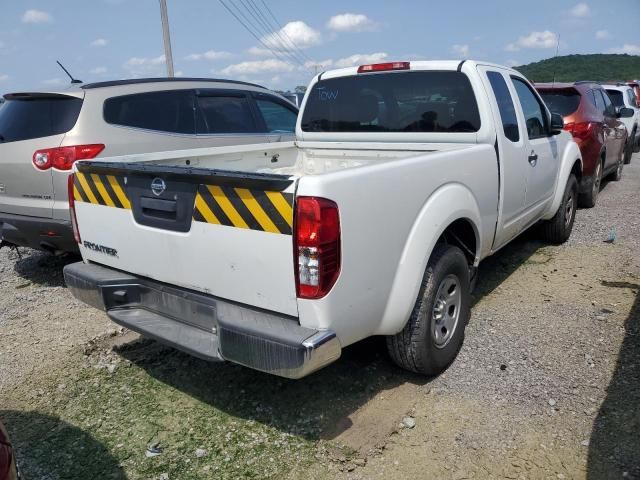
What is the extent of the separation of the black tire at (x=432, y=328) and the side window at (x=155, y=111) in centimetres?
336

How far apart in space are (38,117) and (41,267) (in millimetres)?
1745

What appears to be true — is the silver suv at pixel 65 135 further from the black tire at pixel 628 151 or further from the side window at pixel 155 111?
the black tire at pixel 628 151

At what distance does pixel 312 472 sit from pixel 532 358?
1.74 metres

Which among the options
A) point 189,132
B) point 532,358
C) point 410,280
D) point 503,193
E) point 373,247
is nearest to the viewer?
point 373,247

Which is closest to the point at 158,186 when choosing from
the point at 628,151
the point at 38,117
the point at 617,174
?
the point at 38,117

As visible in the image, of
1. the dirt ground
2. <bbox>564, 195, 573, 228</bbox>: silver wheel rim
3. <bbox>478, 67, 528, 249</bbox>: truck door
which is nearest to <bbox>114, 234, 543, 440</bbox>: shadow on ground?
the dirt ground

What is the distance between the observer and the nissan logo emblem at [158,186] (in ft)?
8.81

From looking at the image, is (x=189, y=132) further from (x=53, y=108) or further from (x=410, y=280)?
(x=410, y=280)

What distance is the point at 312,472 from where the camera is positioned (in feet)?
8.23

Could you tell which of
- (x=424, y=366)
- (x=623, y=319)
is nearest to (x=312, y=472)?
(x=424, y=366)

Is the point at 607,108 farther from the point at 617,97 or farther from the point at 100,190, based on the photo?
the point at 100,190

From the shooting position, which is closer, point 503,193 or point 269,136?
point 503,193

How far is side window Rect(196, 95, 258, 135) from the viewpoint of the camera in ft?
18.8

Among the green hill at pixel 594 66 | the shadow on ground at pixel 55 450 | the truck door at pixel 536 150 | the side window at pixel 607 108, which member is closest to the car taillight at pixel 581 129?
the side window at pixel 607 108
